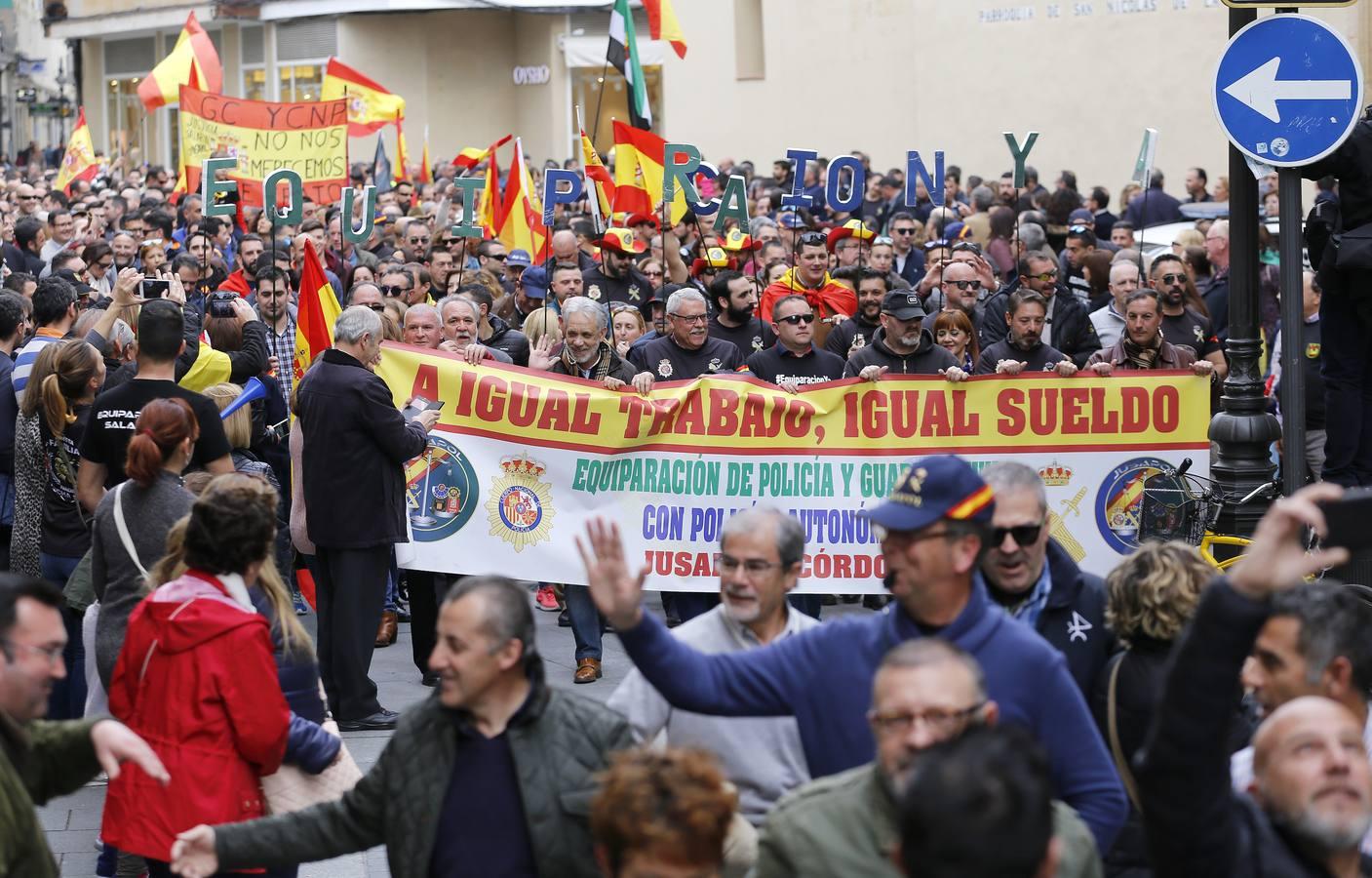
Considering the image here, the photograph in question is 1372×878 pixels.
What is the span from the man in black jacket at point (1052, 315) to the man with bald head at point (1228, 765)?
7.78 meters

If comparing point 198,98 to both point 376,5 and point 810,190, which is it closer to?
point 810,190

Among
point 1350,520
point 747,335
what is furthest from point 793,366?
point 1350,520

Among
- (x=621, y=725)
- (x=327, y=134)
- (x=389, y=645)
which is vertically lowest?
(x=389, y=645)

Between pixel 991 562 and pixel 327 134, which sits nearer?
pixel 991 562

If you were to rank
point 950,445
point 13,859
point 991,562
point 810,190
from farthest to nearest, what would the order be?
point 810,190 < point 950,445 < point 991,562 < point 13,859

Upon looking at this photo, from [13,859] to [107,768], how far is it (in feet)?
1.41

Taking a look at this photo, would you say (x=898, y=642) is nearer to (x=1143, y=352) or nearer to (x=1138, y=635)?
(x=1138, y=635)

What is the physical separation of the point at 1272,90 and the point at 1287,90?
0.06 m

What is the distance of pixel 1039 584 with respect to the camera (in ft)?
16.4

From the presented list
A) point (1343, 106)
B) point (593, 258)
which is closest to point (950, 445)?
point (1343, 106)

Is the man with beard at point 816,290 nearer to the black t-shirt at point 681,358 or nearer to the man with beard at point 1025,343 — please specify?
the black t-shirt at point 681,358

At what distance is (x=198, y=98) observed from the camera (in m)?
18.2

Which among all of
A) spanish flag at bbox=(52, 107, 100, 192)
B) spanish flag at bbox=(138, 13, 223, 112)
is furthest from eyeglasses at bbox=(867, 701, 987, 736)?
spanish flag at bbox=(52, 107, 100, 192)

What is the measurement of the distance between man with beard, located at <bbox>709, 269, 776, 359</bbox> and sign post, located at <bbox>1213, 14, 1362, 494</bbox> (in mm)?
4068
